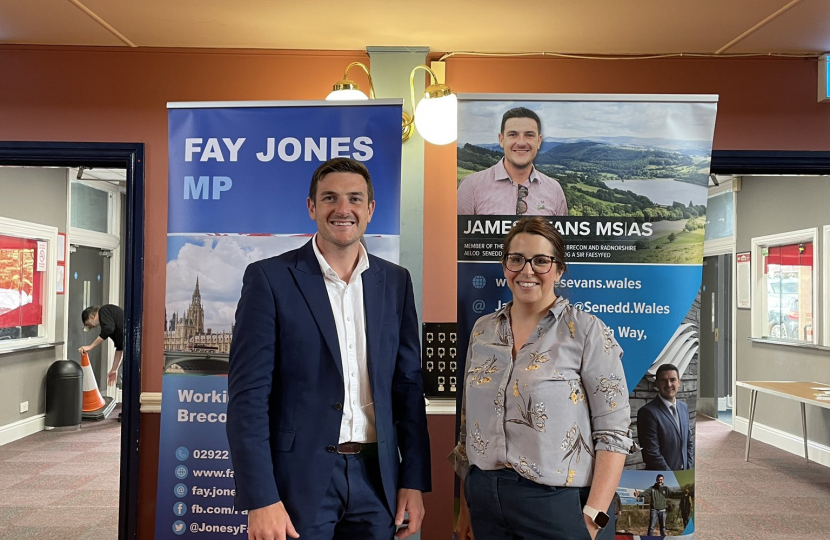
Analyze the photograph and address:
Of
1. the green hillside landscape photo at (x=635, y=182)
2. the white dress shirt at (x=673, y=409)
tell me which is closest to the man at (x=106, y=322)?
the green hillside landscape photo at (x=635, y=182)

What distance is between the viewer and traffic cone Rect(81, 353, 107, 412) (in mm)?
7215

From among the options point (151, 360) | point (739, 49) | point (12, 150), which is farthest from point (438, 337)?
point (12, 150)

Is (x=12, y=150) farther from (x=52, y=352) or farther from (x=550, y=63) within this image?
(x=52, y=352)

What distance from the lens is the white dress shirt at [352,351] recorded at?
6.31 feet

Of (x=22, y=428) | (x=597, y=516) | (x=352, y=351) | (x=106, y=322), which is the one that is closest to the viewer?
(x=597, y=516)

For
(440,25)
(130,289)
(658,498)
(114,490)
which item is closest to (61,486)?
(114,490)

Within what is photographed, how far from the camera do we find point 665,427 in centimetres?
254

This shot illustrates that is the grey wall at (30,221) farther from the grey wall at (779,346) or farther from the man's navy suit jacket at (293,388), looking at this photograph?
the grey wall at (779,346)

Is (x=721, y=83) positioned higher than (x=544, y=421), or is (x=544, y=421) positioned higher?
(x=721, y=83)

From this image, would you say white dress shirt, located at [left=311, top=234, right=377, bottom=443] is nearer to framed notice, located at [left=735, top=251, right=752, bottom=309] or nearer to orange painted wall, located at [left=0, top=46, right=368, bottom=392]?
orange painted wall, located at [left=0, top=46, right=368, bottom=392]

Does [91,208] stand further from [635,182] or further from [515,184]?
[635,182]

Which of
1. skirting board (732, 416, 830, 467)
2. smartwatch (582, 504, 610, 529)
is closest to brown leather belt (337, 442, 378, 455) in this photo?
smartwatch (582, 504, 610, 529)

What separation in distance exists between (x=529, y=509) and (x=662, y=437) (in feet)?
3.11

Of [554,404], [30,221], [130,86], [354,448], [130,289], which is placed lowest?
[354,448]
